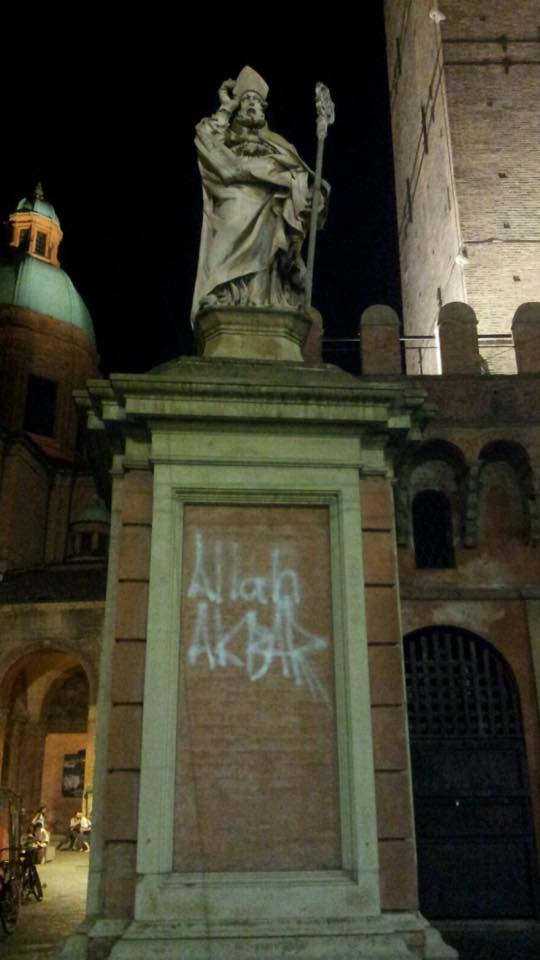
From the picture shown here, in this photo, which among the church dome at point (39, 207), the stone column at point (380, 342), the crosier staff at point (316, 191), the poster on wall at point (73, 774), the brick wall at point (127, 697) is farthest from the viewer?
the church dome at point (39, 207)

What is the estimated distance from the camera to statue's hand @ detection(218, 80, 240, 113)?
340 inches

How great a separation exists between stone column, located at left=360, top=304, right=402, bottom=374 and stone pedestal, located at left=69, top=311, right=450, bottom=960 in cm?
789

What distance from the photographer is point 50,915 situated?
48.0 feet

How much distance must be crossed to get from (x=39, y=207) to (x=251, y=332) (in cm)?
4759

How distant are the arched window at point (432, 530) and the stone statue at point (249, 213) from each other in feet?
24.7

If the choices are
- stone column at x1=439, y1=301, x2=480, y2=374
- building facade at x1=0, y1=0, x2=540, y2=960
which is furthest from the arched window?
building facade at x1=0, y1=0, x2=540, y2=960

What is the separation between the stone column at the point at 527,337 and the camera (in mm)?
15289

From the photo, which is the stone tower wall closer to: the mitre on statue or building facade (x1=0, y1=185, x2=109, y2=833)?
the mitre on statue

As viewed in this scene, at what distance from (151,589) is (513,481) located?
33.0ft

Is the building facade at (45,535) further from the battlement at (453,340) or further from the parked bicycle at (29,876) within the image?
the battlement at (453,340)

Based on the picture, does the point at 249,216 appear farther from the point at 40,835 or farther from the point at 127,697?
the point at 40,835

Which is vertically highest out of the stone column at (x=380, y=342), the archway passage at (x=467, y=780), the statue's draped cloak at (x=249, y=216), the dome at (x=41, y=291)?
the dome at (x=41, y=291)

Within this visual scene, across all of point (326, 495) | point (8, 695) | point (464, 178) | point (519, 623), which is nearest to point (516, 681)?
point (519, 623)

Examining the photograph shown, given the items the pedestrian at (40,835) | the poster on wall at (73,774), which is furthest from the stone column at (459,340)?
the poster on wall at (73,774)
